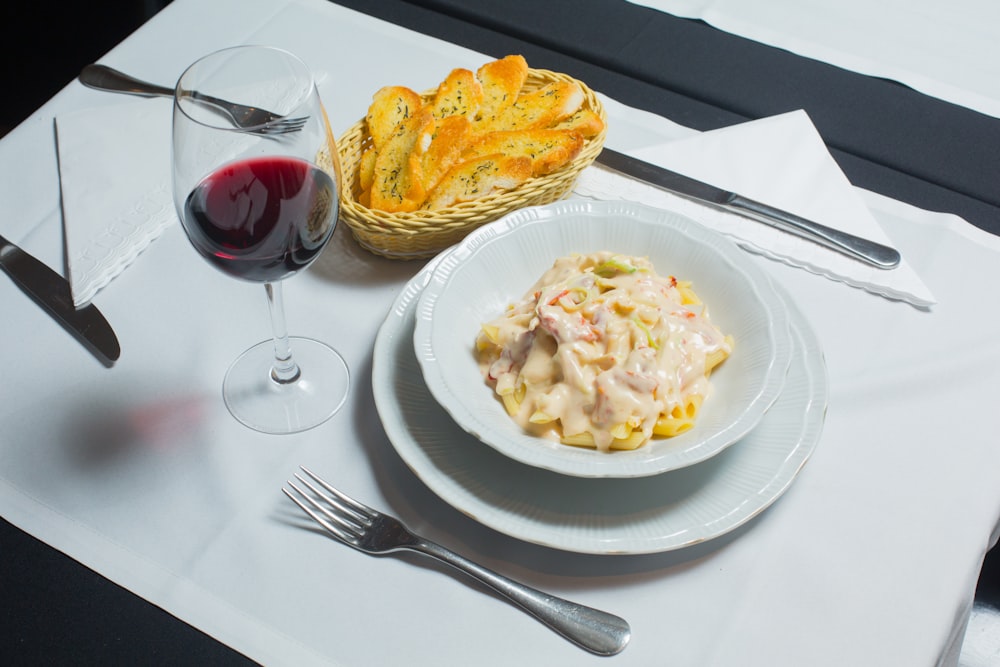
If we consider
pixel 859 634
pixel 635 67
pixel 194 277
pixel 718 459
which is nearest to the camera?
pixel 859 634

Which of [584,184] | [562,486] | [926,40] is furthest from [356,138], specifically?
[926,40]

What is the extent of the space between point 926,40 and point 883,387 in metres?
1.09

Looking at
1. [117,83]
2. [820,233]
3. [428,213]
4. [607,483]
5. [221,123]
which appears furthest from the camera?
[117,83]

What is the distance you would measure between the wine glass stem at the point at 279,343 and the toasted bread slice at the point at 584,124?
0.56 m

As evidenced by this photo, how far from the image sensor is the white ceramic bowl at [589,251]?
944 mm

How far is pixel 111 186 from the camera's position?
142 cm

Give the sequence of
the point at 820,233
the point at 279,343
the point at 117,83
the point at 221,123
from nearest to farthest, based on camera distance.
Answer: the point at 221,123, the point at 279,343, the point at 820,233, the point at 117,83

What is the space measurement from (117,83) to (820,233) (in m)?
1.25

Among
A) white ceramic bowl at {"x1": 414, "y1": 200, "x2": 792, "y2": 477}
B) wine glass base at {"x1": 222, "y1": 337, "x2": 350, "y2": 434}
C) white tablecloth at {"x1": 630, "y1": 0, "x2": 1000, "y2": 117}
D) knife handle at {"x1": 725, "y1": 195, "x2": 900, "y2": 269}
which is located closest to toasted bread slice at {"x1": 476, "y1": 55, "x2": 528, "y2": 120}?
white ceramic bowl at {"x1": 414, "y1": 200, "x2": 792, "y2": 477}

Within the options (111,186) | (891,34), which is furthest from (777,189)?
(111,186)

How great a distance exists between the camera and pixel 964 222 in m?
1.42

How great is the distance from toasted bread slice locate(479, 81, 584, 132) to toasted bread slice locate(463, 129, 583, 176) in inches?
2.8

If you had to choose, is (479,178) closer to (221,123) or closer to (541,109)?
(541,109)

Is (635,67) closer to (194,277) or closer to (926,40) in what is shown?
(926,40)
